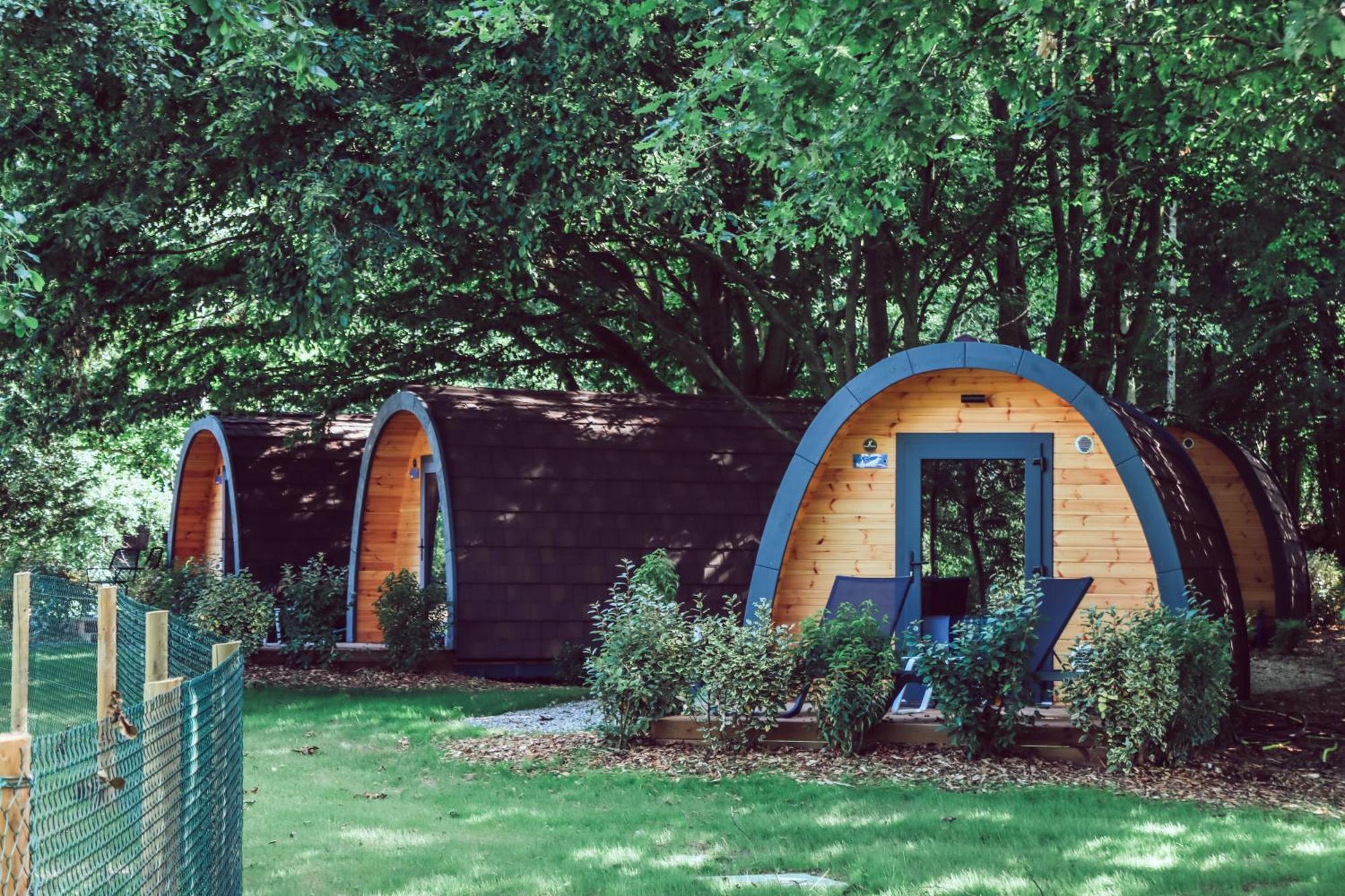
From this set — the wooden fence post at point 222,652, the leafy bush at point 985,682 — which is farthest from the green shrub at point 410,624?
the wooden fence post at point 222,652

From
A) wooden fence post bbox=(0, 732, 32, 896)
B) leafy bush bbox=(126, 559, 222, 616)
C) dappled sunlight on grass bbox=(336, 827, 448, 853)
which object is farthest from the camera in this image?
leafy bush bbox=(126, 559, 222, 616)

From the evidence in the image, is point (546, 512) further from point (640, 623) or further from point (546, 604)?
point (640, 623)

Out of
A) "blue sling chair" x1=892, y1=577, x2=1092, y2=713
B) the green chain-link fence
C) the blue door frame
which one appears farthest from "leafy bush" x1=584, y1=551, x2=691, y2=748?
the green chain-link fence

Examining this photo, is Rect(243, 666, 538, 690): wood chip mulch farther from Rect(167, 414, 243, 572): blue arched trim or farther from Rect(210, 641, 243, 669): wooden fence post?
Rect(210, 641, 243, 669): wooden fence post

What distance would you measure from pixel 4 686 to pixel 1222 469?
52.3 ft

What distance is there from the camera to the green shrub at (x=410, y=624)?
15.3 m

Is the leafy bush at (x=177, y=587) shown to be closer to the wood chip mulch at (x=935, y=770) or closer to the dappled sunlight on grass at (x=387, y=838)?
the wood chip mulch at (x=935, y=770)

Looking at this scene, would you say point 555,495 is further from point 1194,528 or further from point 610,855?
point 610,855

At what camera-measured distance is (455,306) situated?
17.2 m

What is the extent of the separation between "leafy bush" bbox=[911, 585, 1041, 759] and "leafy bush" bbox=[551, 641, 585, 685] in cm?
630

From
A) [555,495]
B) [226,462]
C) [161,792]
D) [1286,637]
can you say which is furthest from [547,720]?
[1286,637]

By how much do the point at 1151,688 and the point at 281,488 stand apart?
1402cm

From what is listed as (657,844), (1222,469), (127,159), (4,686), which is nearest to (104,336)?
(127,159)

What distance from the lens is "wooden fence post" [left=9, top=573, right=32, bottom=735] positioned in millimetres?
7367
